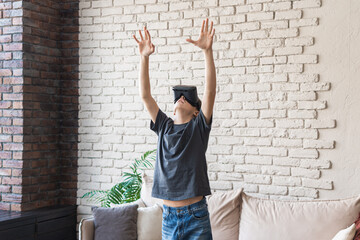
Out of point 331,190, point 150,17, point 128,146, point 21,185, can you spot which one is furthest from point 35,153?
point 331,190

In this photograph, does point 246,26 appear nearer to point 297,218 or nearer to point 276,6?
point 276,6

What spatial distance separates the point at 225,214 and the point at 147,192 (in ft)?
2.50

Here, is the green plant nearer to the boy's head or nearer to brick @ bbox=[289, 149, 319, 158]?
brick @ bbox=[289, 149, 319, 158]

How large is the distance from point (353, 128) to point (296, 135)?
45 cm

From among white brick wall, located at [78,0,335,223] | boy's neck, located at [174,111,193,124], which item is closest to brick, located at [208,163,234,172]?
white brick wall, located at [78,0,335,223]

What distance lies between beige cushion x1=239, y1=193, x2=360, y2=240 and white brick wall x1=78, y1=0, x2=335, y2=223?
12.6 inches

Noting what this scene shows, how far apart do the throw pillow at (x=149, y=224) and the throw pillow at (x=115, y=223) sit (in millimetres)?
48

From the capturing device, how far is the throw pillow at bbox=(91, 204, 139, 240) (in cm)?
382

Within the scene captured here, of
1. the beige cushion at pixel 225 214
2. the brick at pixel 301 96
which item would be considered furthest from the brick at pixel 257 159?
the brick at pixel 301 96

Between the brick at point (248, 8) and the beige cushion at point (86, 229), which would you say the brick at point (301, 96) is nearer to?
the brick at point (248, 8)

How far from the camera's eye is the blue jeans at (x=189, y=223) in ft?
8.86

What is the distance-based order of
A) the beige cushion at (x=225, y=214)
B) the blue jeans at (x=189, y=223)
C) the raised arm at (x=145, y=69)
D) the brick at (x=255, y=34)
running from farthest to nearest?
the brick at (x=255, y=34)
the beige cushion at (x=225, y=214)
the raised arm at (x=145, y=69)
the blue jeans at (x=189, y=223)

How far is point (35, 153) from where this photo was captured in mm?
4652

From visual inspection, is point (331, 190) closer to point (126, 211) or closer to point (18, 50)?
point (126, 211)
